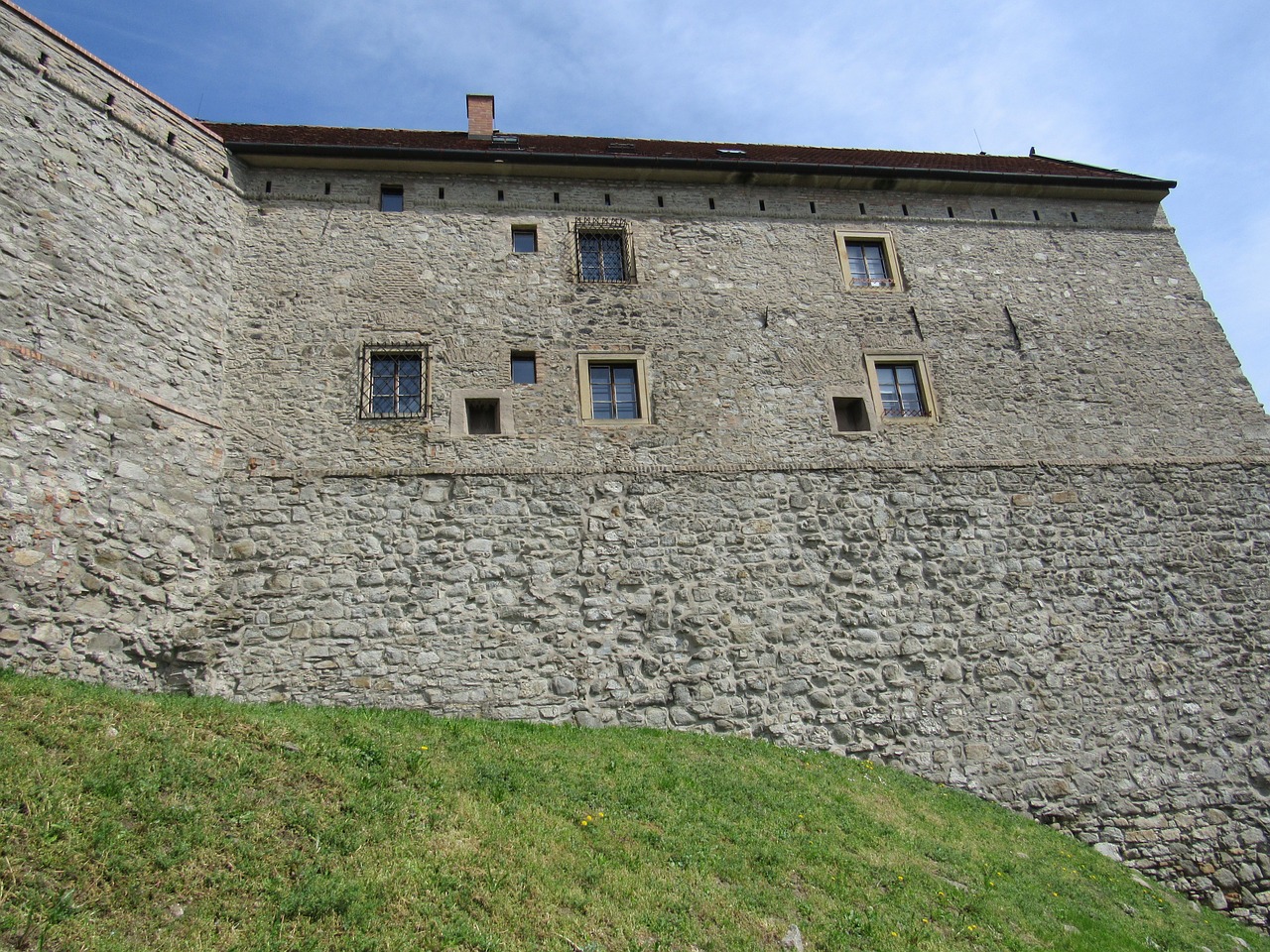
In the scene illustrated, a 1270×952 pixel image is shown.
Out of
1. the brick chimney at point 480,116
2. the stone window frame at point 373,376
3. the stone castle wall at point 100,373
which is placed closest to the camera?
the stone castle wall at point 100,373

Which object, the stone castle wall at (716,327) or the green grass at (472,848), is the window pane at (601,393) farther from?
the green grass at (472,848)

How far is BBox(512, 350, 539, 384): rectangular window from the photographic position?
11.2 metres

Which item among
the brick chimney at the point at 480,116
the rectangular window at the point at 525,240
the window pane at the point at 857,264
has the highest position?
the brick chimney at the point at 480,116

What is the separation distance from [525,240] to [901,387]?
6.39 m

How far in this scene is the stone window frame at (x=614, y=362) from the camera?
36.2ft

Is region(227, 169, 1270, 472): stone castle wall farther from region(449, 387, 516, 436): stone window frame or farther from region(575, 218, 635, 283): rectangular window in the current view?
region(575, 218, 635, 283): rectangular window

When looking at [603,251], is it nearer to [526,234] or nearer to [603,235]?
[603,235]

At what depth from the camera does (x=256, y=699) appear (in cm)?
897

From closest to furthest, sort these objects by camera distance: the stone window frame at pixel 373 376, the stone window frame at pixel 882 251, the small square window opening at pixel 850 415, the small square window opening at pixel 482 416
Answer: the stone window frame at pixel 373 376 → the small square window opening at pixel 482 416 → the small square window opening at pixel 850 415 → the stone window frame at pixel 882 251

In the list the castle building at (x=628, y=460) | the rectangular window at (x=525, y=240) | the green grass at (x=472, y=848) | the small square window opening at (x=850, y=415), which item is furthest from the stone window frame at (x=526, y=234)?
the green grass at (x=472, y=848)

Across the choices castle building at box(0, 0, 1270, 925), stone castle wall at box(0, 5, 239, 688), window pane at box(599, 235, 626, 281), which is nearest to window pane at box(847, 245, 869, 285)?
castle building at box(0, 0, 1270, 925)

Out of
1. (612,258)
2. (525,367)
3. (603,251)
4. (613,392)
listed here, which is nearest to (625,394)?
(613,392)

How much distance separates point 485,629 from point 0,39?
904 cm

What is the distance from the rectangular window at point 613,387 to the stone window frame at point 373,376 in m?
2.17
